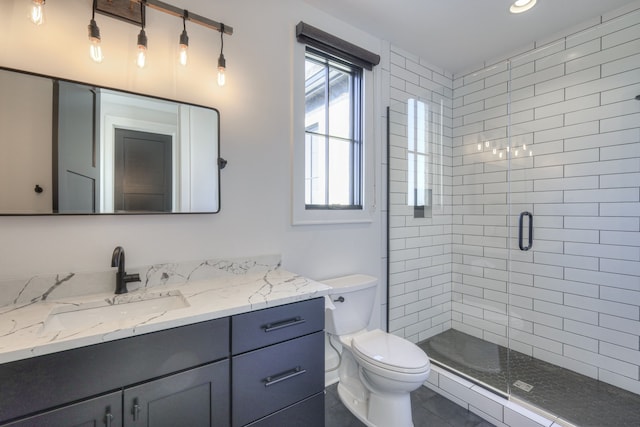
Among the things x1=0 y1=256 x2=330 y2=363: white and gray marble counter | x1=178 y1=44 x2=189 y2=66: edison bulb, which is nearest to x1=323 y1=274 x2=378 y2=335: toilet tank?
x1=0 y1=256 x2=330 y2=363: white and gray marble counter

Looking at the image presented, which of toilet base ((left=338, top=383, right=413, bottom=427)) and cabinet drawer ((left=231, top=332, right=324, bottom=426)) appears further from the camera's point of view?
toilet base ((left=338, top=383, right=413, bottom=427))

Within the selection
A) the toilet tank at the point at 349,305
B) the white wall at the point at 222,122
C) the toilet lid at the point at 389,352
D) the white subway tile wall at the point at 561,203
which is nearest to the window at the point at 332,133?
the white wall at the point at 222,122

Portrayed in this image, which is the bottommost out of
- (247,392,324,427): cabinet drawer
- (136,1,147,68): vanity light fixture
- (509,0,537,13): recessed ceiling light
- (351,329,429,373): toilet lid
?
(247,392,324,427): cabinet drawer

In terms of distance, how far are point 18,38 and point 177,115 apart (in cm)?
60

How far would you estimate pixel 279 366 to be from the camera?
1203 mm

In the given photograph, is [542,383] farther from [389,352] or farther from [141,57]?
[141,57]

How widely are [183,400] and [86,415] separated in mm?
264

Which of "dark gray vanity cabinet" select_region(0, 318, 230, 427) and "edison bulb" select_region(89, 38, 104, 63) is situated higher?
"edison bulb" select_region(89, 38, 104, 63)

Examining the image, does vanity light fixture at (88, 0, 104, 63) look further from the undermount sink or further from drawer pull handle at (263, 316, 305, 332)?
drawer pull handle at (263, 316, 305, 332)

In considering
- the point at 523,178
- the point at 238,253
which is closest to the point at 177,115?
the point at 238,253

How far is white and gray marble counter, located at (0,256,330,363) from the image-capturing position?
87cm

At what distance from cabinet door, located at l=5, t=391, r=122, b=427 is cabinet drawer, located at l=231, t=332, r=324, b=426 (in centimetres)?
36

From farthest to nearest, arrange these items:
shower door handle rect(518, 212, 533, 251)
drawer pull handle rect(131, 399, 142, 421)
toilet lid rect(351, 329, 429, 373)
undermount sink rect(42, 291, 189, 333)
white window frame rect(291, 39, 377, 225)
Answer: shower door handle rect(518, 212, 533, 251) < white window frame rect(291, 39, 377, 225) < toilet lid rect(351, 329, 429, 373) < undermount sink rect(42, 291, 189, 333) < drawer pull handle rect(131, 399, 142, 421)

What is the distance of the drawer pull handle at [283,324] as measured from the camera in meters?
1.17
